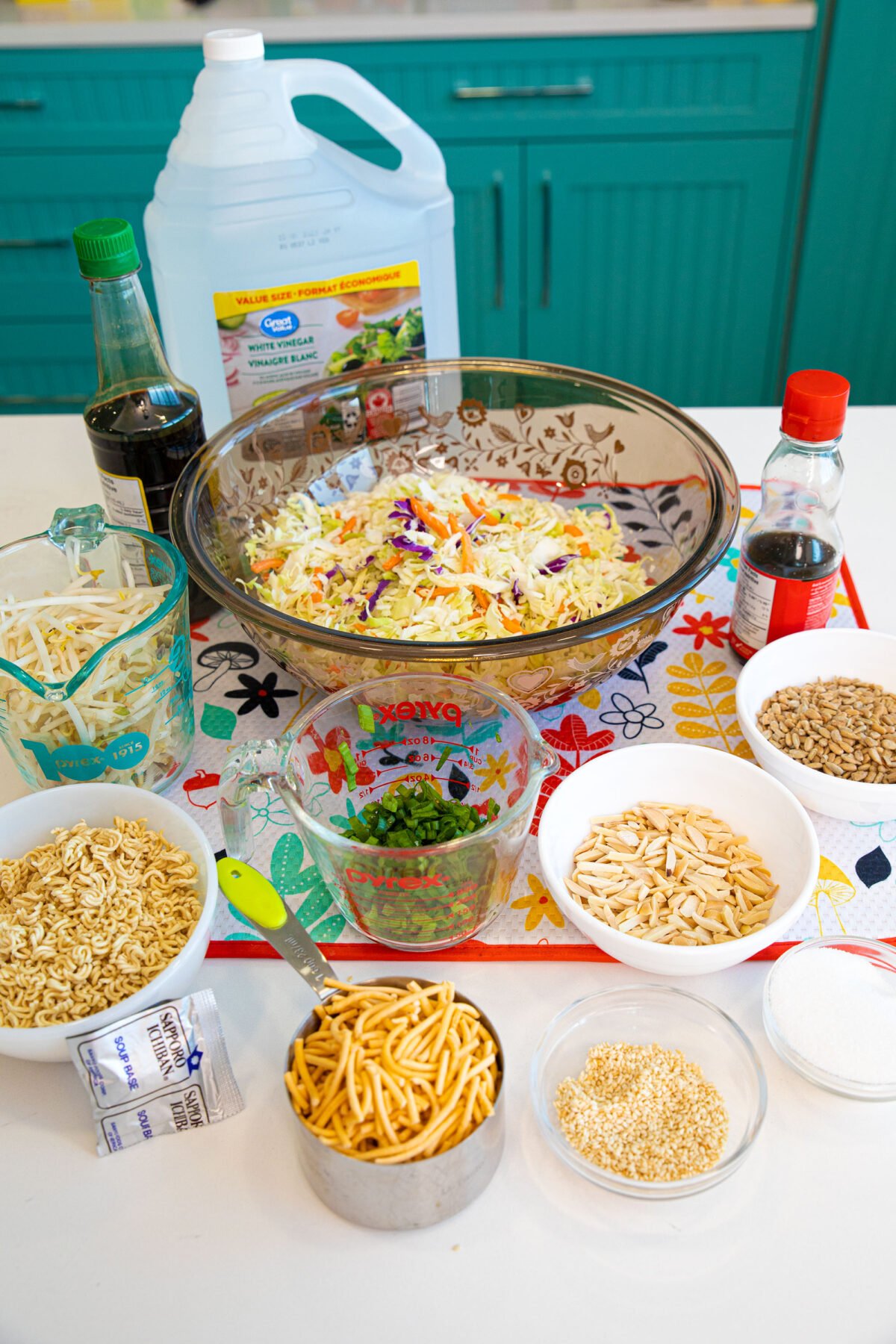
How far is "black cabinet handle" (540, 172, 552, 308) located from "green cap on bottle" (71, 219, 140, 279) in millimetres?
1748

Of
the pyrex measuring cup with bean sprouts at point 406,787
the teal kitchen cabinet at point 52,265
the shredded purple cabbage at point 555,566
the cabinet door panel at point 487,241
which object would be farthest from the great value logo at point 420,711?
the teal kitchen cabinet at point 52,265

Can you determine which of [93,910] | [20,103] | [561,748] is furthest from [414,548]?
[20,103]

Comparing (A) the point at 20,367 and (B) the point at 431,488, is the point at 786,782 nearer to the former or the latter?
(B) the point at 431,488

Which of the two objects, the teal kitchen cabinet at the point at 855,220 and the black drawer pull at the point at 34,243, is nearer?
the teal kitchen cabinet at the point at 855,220

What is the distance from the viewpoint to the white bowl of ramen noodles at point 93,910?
76 cm

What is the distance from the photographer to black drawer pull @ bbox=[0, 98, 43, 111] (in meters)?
2.48

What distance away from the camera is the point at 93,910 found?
82 cm

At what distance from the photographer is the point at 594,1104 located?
747mm

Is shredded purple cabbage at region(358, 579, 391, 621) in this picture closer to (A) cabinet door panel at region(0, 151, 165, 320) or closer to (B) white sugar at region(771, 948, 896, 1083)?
(B) white sugar at region(771, 948, 896, 1083)

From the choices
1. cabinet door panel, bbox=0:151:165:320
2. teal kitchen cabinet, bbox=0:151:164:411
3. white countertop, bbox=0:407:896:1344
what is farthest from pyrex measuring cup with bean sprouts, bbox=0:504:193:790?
cabinet door panel, bbox=0:151:165:320

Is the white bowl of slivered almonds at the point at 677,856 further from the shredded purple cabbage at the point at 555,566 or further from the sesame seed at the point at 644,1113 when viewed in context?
Answer: the shredded purple cabbage at the point at 555,566

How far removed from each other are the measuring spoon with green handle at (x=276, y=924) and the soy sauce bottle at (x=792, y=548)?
568 mm

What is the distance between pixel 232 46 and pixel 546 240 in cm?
148

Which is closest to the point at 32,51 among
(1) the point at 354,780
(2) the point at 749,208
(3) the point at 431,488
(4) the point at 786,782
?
(2) the point at 749,208
